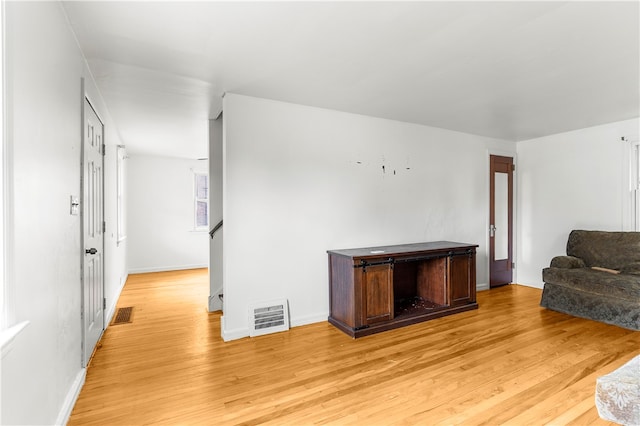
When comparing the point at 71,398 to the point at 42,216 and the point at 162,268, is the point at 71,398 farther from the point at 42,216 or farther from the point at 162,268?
the point at 162,268

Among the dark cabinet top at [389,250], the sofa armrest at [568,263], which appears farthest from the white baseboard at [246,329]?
the sofa armrest at [568,263]

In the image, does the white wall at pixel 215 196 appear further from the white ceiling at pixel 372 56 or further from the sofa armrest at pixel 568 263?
the sofa armrest at pixel 568 263

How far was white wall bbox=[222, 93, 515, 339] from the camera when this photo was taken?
3.19 m

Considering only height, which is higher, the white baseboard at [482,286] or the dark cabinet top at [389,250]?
the dark cabinet top at [389,250]

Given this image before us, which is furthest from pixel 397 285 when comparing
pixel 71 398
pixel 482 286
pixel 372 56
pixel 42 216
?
pixel 42 216

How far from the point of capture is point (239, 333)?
10.2 ft

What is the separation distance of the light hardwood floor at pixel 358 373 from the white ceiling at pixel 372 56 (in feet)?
7.74

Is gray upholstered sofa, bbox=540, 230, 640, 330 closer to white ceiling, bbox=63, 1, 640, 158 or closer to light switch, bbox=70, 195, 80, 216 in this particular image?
white ceiling, bbox=63, 1, 640, 158

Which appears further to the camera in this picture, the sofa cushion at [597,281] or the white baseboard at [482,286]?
the white baseboard at [482,286]

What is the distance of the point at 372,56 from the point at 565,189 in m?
4.04

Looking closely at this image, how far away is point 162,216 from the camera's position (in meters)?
6.72

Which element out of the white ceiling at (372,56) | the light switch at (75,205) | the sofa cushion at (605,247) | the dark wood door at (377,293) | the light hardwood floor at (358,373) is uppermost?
the white ceiling at (372,56)

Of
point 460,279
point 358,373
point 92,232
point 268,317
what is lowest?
point 358,373

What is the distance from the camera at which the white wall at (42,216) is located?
1.25 m
